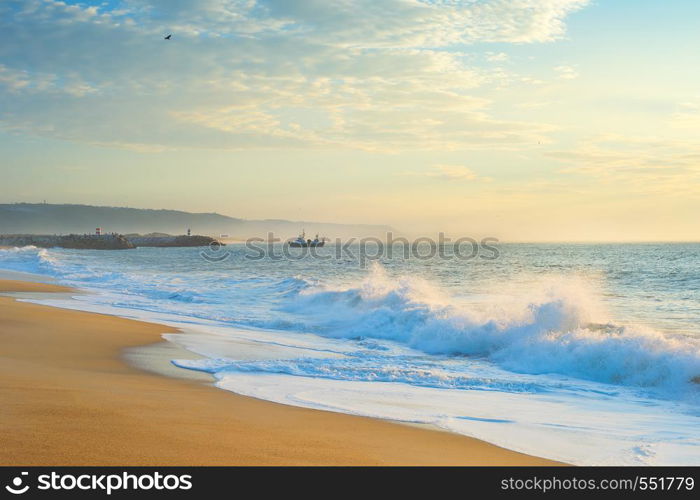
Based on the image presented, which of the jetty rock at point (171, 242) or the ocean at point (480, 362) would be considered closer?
the ocean at point (480, 362)

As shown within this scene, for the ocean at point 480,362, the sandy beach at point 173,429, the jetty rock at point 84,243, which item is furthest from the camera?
the jetty rock at point 84,243

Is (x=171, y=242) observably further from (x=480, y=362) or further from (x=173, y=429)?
(x=173, y=429)

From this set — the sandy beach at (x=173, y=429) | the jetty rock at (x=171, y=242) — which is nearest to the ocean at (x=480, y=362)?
the sandy beach at (x=173, y=429)

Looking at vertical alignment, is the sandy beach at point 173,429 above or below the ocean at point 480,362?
above

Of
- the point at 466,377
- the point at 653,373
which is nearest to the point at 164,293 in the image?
the point at 466,377

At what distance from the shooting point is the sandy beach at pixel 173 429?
4.91 m

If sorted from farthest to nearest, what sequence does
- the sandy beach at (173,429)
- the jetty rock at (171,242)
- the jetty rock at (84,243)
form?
1. the jetty rock at (171,242)
2. the jetty rock at (84,243)
3. the sandy beach at (173,429)

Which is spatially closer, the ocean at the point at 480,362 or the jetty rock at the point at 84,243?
the ocean at the point at 480,362

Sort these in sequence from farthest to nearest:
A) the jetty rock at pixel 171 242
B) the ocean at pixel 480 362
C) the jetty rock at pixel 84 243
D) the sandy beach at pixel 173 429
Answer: the jetty rock at pixel 171 242 → the jetty rock at pixel 84 243 → the ocean at pixel 480 362 → the sandy beach at pixel 173 429

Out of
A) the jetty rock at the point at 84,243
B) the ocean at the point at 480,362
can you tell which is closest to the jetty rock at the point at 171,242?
the jetty rock at the point at 84,243

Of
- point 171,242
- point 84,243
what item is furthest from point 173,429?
point 171,242

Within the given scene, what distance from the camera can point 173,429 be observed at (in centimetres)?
582

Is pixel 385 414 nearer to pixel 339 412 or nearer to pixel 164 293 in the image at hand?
pixel 339 412

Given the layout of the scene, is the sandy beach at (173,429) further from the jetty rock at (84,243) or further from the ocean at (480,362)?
the jetty rock at (84,243)
